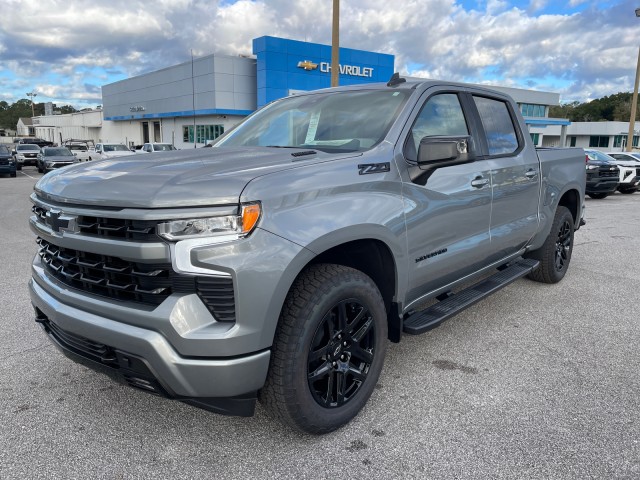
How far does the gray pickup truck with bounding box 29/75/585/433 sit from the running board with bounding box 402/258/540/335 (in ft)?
0.07

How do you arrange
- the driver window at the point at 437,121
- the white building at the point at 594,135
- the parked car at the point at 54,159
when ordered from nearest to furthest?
the driver window at the point at 437,121 < the parked car at the point at 54,159 < the white building at the point at 594,135

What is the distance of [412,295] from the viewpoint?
321cm

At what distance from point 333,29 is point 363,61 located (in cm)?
2827

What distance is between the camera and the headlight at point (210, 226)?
2.16 metres

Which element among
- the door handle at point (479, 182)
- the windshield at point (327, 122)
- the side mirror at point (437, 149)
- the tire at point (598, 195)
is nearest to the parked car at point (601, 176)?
the tire at point (598, 195)

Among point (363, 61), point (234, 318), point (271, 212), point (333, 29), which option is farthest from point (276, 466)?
point (363, 61)

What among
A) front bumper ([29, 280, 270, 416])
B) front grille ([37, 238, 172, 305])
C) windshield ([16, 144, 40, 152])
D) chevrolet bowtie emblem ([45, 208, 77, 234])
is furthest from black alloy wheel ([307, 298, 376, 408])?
windshield ([16, 144, 40, 152])

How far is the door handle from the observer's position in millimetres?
3600

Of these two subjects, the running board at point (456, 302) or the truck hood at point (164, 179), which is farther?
the running board at point (456, 302)

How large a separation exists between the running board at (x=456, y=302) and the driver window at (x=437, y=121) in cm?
103

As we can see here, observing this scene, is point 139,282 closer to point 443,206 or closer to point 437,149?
point 437,149

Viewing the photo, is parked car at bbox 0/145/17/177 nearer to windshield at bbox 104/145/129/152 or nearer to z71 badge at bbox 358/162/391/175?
windshield at bbox 104/145/129/152

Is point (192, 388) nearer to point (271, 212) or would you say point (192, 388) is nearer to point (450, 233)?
point (271, 212)

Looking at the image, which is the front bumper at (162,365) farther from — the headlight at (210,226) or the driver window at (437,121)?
the driver window at (437,121)
